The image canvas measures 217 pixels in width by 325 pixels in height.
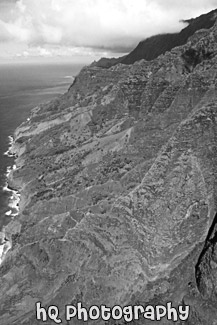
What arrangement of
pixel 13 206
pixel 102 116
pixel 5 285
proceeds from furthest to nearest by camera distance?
pixel 102 116 → pixel 13 206 → pixel 5 285

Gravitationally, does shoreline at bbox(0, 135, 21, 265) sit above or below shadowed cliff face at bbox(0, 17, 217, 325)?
below

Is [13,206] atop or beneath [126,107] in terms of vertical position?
beneath

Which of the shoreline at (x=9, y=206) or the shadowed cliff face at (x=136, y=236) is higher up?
the shadowed cliff face at (x=136, y=236)

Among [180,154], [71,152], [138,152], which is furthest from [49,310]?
[71,152]

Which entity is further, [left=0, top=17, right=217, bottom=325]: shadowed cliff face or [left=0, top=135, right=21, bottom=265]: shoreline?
[left=0, top=135, right=21, bottom=265]: shoreline

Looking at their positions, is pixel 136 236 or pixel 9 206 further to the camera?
pixel 9 206

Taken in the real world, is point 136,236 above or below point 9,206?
above

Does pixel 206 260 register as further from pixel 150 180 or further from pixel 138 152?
pixel 138 152

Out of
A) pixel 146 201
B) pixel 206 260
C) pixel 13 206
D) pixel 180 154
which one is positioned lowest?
pixel 13 206

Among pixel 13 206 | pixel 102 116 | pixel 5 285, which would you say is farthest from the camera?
pixel 102 116

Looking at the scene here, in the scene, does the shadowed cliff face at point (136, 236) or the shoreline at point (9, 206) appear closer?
the shadowed cliff face at point (136, 236)

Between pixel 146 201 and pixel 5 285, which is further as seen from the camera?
pixel 5 285
